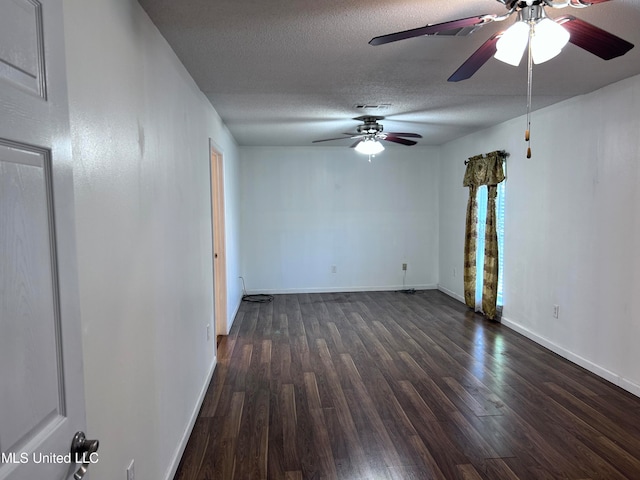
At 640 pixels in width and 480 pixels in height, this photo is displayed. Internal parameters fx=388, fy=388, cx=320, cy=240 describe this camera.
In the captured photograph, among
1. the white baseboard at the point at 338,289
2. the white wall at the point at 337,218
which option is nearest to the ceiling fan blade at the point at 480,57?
the white wall at the point at 337,218

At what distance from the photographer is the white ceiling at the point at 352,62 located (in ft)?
5.84

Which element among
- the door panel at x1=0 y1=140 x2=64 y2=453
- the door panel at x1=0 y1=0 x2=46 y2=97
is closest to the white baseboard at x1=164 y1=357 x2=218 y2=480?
the door panel at x1=0 y1=140 x2=64 y2=453

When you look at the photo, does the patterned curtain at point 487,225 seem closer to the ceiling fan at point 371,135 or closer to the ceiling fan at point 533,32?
the ceiling fan at point 371,135

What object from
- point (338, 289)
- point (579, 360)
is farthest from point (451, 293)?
point (579, 360)

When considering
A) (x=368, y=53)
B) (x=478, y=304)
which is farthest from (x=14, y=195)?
(x=478, y=304)

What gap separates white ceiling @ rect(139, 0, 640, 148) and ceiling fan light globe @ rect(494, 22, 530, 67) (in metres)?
0.27

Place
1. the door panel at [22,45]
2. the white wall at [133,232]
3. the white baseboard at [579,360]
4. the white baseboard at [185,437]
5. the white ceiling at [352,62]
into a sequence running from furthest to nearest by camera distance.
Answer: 1. the white baseboard at [579,360]
2. the white baseboard at [185,437]
3. the white ceiling at [352,62]
4. the white wall at [133,232]
5. the door panel at [22,45]

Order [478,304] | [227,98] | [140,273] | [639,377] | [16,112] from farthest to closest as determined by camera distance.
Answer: [478,304]
[227,98]
[639,377]
[140,273]
[16,112]

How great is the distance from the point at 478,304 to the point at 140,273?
4621 mm

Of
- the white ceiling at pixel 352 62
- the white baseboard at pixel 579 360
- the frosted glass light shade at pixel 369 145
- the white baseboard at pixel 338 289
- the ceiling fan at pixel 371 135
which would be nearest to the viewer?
the white ceiling at pixel 352 62

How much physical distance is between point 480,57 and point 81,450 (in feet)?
6.73

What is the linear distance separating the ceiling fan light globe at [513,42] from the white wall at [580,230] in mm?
1938

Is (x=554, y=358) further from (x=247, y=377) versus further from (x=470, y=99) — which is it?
(x=247, y=377)

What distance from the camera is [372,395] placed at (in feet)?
9.73
